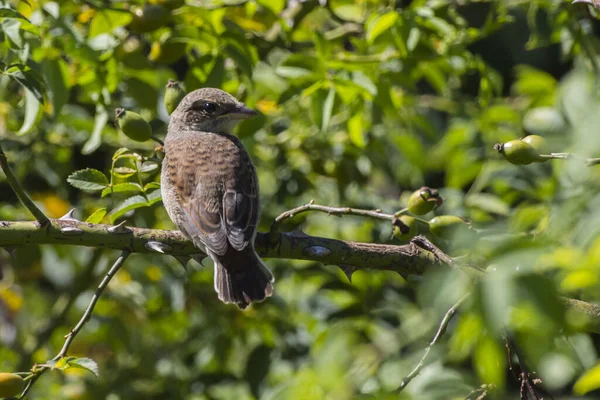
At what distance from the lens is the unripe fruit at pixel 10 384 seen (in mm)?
2598

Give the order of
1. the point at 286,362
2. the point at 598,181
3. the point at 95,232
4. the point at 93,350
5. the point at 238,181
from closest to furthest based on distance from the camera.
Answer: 1. the point at 598,181
2. the point at 95,232
3. the point at 238,181
4. the point at 286,362
5. the point at 93,350

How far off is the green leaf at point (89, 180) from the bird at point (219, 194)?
44cm

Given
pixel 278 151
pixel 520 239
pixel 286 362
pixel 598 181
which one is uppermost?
pixel 598 181

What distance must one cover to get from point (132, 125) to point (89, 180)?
290mm

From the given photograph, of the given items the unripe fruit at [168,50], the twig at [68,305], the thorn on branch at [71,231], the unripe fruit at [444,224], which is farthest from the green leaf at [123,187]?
the twig at [68,305]

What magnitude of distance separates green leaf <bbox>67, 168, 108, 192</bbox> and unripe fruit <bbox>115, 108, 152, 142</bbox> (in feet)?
0.81

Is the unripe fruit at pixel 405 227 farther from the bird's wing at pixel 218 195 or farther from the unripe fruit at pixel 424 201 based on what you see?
the bird's wing at pixel 218 195

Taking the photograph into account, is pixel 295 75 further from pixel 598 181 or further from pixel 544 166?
pixel 598 181

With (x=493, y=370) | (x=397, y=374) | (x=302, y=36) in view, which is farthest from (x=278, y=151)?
(x=493, y=370)

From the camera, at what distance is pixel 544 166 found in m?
4.84

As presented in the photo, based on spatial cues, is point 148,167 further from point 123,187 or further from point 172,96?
point 172,96

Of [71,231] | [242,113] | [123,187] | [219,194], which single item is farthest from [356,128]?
[71,231]

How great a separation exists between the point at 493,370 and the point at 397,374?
128 cm

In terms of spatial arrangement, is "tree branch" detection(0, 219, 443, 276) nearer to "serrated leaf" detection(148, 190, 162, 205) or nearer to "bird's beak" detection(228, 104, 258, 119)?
"serrated leaf" detection(148, 190, 162, 205)
